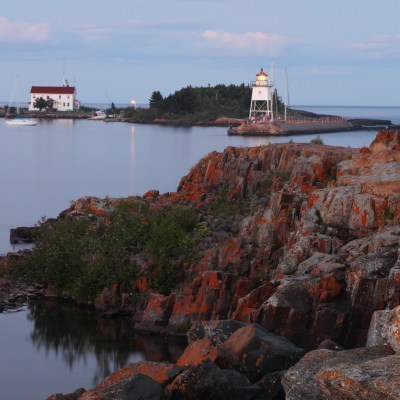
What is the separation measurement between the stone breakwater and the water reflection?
711 millimetres

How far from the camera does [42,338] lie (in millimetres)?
31094

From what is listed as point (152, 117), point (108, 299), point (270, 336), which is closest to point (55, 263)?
point (108, 299)

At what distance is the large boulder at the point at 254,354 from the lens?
20.7m

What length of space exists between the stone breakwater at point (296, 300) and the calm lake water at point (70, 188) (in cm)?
173

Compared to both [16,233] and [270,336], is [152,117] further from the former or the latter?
[270,336]

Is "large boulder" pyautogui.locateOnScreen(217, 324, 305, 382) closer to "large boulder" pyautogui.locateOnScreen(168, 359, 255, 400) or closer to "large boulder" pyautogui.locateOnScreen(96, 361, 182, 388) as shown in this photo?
"large boulder" pyautogui.locateOnScreen(168, 359, 255, 400)

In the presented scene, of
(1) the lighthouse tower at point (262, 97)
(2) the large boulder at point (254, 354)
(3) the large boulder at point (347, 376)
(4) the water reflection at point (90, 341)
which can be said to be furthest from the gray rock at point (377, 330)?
(1) the lighthouse tower at point (262, 97)

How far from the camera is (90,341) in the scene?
99.8ft

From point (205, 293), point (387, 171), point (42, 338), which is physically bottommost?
point (42, 338)

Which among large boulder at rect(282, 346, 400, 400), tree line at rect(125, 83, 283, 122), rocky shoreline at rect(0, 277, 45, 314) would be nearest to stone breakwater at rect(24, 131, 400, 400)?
large boulder at rect(282, 346, 400, 400)

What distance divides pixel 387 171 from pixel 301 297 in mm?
8892

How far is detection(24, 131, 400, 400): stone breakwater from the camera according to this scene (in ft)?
56.4

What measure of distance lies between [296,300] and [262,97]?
127276mm

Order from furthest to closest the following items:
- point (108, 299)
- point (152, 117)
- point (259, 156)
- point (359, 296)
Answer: point (152, 117) < point (259, 156) < point (108, 299) < point (359, 296)
